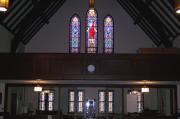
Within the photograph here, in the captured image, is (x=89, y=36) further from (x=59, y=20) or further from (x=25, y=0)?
(x=25, y=0)

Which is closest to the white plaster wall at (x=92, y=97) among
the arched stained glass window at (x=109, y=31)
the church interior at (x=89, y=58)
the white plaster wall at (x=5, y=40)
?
the church interior at (x=89, y=58)

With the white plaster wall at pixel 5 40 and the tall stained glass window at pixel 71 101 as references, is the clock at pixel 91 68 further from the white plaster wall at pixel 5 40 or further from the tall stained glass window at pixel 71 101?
the tall stained glass window at pixel 71 101

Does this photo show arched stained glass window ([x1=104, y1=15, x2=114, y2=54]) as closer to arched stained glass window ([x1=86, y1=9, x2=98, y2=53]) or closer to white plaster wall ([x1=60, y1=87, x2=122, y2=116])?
arched stained glass window ([x1=86, y1=9, x2=98, y2=53])

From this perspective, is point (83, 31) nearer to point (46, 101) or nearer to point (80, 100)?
point (80, 100)

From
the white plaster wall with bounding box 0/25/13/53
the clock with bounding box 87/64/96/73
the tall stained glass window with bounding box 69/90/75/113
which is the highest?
the white plaster wall with bounding box 0/25/13/53

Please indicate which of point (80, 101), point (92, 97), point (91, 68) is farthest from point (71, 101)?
point (91, 68)

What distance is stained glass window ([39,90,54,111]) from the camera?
21359 mm

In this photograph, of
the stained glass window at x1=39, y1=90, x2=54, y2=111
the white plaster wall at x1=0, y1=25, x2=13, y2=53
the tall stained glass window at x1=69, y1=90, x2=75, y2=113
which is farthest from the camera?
the tall stained glass window at x1=69, y1=90, x2=75, y2=113

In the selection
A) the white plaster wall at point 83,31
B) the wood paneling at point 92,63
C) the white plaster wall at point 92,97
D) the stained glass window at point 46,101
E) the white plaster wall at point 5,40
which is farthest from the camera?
the white plaster wall at point 92,97

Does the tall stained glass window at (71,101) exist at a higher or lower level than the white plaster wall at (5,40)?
lower

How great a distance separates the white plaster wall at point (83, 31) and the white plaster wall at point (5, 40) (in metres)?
3.36

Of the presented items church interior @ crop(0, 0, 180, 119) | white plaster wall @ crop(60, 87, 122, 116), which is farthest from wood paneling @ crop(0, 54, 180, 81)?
white plaster wall @ crop(60, 87, 122, 116)

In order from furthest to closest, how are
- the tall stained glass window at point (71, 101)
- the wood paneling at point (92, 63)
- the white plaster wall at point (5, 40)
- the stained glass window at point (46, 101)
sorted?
the tall stained glass window at point (71, 101)
the stained glass window at point (46, 101)
the white plaster wall at point (5, 40)
the wood paneling at point (92, 63)

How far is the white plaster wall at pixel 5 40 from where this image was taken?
48.7ft
